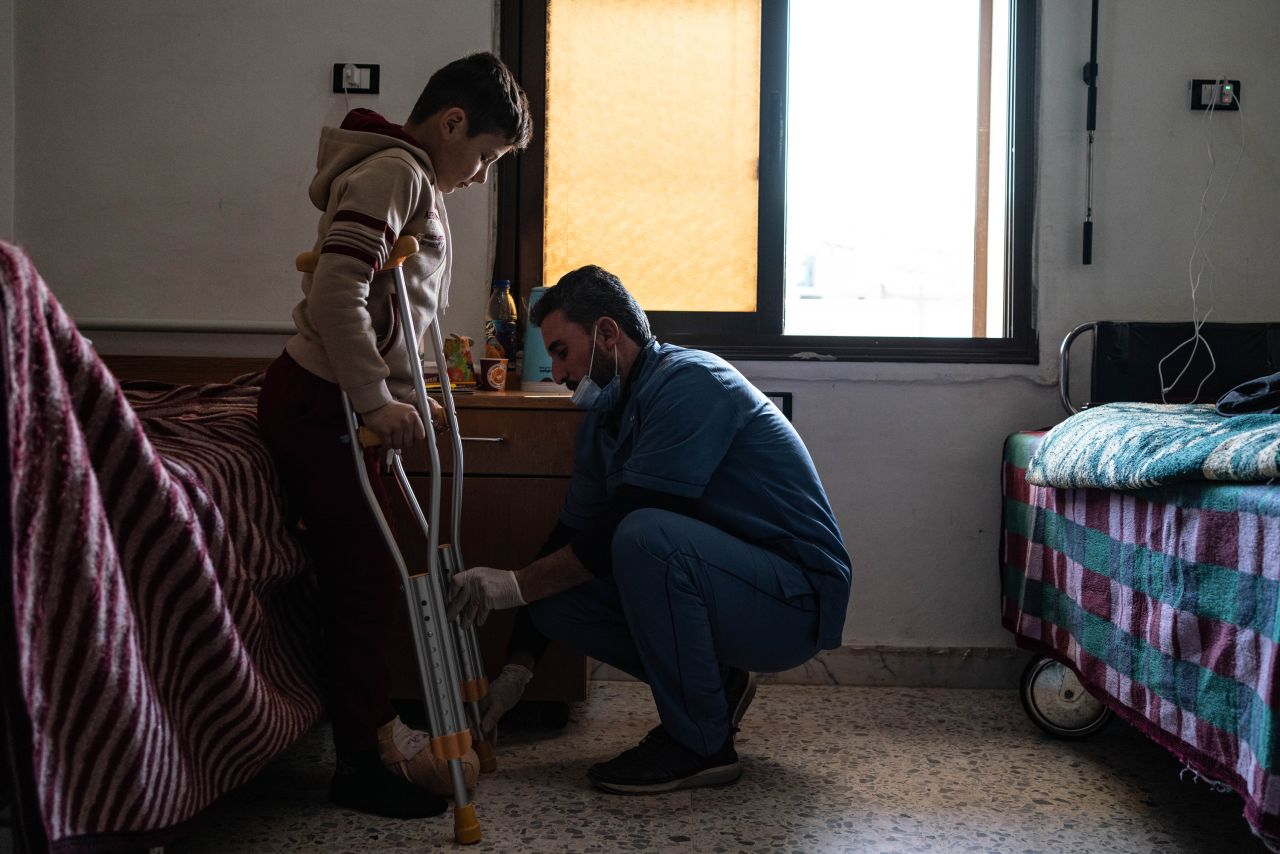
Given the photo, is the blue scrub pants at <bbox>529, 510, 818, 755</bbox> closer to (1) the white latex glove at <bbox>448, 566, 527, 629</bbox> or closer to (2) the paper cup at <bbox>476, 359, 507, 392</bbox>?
(1) the white latex glove at <bbox>448, 566, 527, 629</bbox>

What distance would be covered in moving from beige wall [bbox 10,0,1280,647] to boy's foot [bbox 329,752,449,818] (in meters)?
1.33

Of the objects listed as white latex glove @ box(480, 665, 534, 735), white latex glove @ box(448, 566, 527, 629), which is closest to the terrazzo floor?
white latex glove @ box(480, 665, 534, 735)

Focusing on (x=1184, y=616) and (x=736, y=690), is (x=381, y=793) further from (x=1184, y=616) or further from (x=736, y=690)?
(x=1184, y=616)

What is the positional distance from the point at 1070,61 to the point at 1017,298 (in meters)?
0.63

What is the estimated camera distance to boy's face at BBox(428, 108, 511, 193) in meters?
1.80

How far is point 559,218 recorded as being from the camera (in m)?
2.86

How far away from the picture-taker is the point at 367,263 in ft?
5.19

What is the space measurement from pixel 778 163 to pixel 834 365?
57 centimetres

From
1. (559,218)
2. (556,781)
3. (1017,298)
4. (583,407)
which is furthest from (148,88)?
(1017,298)

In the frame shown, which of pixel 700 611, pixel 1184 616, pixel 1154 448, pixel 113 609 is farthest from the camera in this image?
pixel 700 611

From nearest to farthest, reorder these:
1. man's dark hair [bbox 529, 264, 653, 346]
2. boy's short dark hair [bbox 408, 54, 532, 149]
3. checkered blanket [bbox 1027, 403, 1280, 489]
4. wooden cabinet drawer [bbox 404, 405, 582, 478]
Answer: checkered blanket [bbox 1027, 403, 1280, 489]
boy's short dark hair [bbox 408, 54, 532, 149]
man's dark hair [bbox 529, 264, 653, 346]
wooden cabinet drawer [bbox 404, 405, 582, 478]

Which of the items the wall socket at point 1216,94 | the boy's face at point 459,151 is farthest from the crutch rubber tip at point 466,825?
the wall socket at point 1216,94

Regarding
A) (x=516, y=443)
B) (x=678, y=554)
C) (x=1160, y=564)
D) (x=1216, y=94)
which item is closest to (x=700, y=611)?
(x=678, y=554)

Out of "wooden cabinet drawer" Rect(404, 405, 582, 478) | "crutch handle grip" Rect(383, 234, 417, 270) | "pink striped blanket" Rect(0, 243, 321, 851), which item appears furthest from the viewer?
"wooden cabinet drawer" Rect(404, 405, 582, 478)
